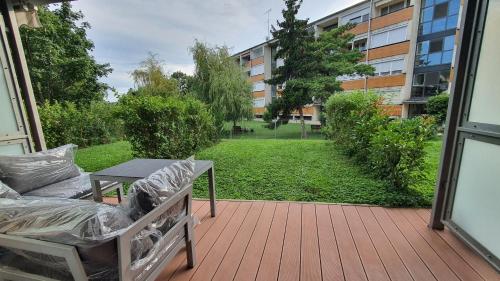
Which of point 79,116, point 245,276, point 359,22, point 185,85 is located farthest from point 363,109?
point 359,22

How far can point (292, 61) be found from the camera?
37.6 feet

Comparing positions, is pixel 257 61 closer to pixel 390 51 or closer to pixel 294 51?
pixel 294 51

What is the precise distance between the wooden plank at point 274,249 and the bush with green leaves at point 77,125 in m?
4.71

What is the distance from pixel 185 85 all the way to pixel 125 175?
977 centimetres

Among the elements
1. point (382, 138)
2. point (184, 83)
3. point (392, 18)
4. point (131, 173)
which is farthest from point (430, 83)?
point (131, 173)

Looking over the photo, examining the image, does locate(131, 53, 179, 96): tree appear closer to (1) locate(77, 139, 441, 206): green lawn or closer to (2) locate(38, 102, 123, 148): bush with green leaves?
(2) locate(38, 102, 123, 148): bush with green leaves

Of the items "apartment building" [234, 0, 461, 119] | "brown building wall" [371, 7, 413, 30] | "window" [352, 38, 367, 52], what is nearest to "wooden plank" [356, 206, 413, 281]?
"apartment building" [234, 0, 461, 119]

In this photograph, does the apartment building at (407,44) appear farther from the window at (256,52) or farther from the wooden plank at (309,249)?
the wooden plank at (309,249)

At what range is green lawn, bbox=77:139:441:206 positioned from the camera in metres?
2.85

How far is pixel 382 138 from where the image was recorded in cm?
305

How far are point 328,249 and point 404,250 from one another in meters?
0.60

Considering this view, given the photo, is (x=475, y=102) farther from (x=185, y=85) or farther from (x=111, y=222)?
(x=185, y=85)

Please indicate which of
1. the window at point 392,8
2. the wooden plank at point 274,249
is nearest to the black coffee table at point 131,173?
the wooden plank at point 274,249

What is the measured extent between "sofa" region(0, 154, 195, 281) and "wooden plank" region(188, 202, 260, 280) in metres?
0.41
